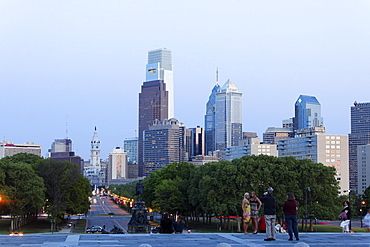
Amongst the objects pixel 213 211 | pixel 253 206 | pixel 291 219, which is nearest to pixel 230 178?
pixel 213 211

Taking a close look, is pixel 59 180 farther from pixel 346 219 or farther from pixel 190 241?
pixel 190 241

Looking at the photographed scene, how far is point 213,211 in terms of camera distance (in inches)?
3403

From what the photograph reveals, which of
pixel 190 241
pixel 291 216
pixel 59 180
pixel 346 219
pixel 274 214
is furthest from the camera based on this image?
pixel 59 180

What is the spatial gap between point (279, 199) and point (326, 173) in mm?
9660

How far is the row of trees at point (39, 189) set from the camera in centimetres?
8519

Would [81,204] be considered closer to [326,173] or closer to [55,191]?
[55,191]

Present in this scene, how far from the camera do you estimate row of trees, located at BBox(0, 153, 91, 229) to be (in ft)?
279

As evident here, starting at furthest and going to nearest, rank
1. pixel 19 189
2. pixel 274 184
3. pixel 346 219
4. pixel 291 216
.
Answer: pixel 19 189 → pixel 274 184 → pixel 346 219 → pixel 291 216

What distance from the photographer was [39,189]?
8775 centimetres

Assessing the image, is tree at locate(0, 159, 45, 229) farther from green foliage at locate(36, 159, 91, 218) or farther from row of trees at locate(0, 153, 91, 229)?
green foliage at locate(36, 159, 91, 218)

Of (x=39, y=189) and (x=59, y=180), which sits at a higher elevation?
(x=59, y=180)

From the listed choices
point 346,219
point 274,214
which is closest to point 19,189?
point 346,219

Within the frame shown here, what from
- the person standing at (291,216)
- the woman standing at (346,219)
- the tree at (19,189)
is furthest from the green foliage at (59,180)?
the person standing at (291,216)

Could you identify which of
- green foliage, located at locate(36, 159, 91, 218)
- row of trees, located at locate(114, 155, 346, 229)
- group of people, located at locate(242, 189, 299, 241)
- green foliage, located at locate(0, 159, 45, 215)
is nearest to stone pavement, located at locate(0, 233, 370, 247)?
group of people, located at locate(242, 189, 299, 241)
